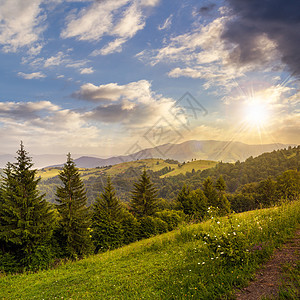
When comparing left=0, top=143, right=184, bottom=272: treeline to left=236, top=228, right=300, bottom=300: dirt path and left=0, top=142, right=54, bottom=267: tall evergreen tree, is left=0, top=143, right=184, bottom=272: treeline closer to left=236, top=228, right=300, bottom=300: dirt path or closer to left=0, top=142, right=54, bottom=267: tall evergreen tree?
left=0, top=142, right=54, bottom=267: tall evergreen tree

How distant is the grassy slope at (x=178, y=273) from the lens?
5727 millimetres

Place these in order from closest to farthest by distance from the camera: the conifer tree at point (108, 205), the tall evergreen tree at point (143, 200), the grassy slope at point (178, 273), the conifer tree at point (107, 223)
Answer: the grassy slope at point (178, 273), the conifer tree at point (107, 223), the conifer tree at point (108, 205), the tall evergreen tree at point (143, 200)

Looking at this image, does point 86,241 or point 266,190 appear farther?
point 266,190

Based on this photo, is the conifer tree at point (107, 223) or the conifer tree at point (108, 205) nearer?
the conifer tree at point (107, 223)

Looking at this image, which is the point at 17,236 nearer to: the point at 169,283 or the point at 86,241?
the point at 86,241

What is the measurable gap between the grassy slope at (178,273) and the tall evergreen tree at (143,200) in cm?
4027

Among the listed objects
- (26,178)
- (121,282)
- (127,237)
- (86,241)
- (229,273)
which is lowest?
(127,237)

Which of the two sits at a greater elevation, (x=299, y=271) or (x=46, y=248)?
(x=299, y=271)

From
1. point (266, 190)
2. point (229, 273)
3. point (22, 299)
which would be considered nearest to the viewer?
point (229, 273)

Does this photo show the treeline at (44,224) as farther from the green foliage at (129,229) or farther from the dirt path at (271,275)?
the dirt path at (271,275)

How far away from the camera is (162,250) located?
11.1 metres

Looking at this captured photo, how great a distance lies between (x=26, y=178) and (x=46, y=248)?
9184 millimetres

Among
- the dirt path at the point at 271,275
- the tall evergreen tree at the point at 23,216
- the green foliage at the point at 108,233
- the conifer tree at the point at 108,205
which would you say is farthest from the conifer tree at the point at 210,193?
the dirt path at the point at 271,275

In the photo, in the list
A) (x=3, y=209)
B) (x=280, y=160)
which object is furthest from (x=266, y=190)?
(x=280, y=160)
